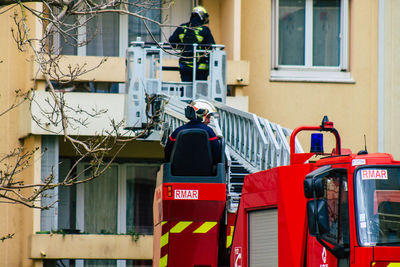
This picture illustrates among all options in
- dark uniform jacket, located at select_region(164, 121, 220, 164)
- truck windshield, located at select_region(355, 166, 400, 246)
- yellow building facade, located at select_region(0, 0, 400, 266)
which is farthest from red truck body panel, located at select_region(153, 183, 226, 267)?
→ yellow building facade, located at select_region(0, 0, 400, 266)

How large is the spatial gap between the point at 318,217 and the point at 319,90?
13.0 m

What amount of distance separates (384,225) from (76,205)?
13797mm

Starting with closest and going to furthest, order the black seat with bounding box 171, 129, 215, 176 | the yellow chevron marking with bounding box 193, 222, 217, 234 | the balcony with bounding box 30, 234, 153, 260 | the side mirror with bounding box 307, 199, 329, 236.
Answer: the side mirror with bounding box 307, 199, 329, 236 < the yellow chevron marking with bounding box 193, 222, 217, 234 < the black seat with bounding box 171, 129, 215, 176 < the balcony with bounding box 30, 234, 153, 260

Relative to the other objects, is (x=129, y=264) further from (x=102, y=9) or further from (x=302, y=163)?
Answer: (x=302, y=163)

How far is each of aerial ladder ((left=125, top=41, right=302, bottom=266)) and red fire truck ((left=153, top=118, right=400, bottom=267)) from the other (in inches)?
0.5

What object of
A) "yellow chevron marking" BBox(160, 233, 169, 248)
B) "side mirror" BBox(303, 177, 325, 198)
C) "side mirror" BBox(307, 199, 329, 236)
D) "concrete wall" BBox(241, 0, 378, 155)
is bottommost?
"yellow chevron marking" BBox(160, 233, 169, 248)

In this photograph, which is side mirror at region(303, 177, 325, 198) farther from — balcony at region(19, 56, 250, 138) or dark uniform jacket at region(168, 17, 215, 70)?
balcony at region(19, 56, 250, 138)

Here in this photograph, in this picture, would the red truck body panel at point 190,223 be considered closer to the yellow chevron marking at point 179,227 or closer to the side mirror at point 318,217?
the yellow chevron marking at point 179,227

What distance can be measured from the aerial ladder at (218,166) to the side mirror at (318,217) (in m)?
2.57

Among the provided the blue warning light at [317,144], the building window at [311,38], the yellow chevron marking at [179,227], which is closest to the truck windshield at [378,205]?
the blue warning light at [317,144]

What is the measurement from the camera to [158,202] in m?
11.0

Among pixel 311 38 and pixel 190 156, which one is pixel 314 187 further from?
pixel 311 38

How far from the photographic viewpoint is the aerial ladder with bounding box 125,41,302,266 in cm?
1048

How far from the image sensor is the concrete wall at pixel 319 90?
811 inches
